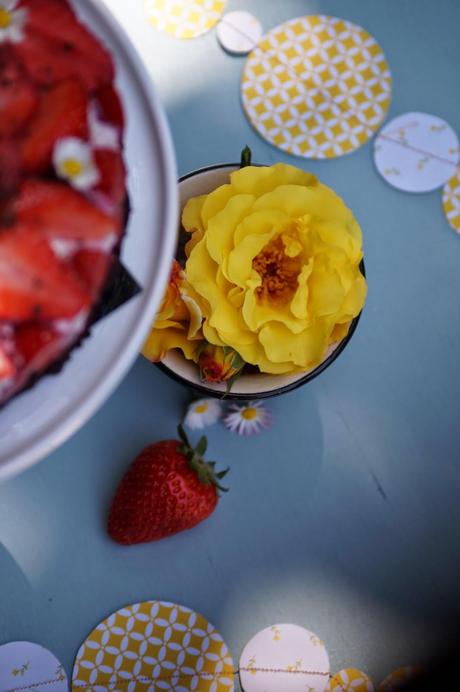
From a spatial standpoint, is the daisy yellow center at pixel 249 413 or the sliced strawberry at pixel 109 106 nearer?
the sliced strawberry at pixel 109 106

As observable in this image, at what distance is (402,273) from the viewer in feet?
2.37

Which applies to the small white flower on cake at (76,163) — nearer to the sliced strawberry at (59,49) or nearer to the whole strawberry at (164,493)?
the sliced strawberry at (59,49)

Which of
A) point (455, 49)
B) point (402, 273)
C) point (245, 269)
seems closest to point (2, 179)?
point (245, 269)

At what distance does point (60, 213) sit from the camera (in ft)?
0.99

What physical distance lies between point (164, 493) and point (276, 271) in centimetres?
23

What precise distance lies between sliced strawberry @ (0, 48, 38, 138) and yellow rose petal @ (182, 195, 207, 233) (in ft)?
0.88

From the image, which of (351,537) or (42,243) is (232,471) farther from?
(42,243)

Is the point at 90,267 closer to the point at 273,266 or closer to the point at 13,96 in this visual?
the point at 13,96

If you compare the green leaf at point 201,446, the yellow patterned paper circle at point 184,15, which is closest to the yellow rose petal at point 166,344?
the green leaf at point 201,446

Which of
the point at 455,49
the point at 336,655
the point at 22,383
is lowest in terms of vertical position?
the point at 336,655

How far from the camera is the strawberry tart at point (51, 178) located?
30 cm

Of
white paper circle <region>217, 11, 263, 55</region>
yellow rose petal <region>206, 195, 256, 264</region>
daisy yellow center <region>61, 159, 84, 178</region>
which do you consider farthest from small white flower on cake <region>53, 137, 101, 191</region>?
white paper circle <region>217, 11, 263, 55</region>

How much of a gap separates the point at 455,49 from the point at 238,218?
39 centimetres

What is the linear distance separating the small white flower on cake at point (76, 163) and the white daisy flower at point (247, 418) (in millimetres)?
401
